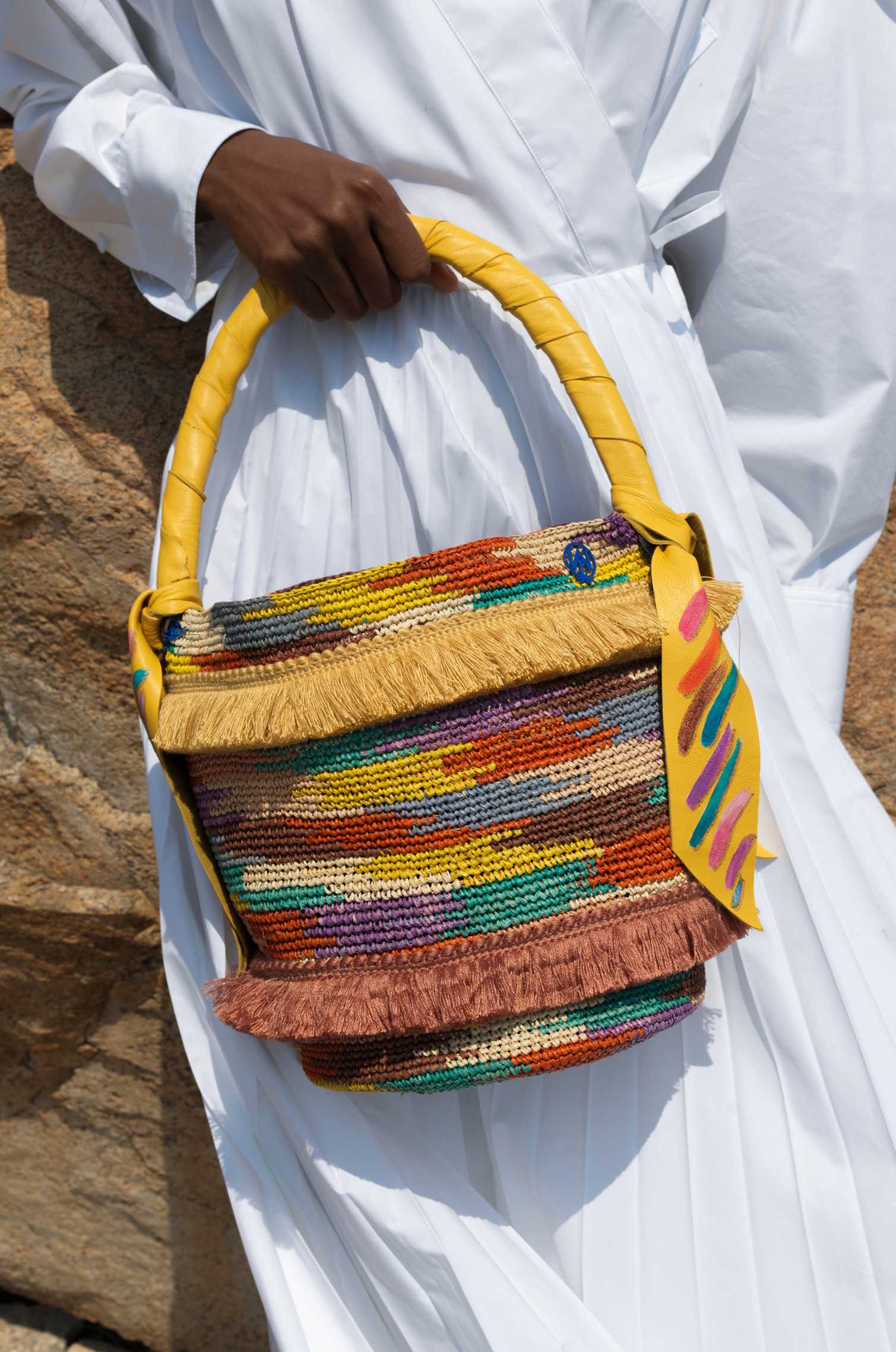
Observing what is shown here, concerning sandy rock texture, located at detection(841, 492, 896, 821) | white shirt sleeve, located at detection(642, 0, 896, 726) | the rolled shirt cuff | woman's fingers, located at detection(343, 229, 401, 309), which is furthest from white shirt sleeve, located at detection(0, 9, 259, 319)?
sandy rock texture, located at detection(841, 492, 896, 821)

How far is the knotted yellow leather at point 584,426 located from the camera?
2.30ft

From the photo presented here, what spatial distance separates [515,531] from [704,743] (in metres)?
0.21

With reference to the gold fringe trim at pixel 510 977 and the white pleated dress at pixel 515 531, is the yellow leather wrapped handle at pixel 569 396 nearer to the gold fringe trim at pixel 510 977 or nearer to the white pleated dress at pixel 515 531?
the white pleated dress at pixel 515 531

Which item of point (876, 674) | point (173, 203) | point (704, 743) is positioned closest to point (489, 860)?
point (704, 743)

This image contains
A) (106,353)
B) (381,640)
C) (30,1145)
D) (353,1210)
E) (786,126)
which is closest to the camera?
(381,640)

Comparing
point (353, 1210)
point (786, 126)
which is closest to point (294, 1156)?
point (353, 1210)

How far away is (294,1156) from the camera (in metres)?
0.86

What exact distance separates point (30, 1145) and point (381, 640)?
0.99 metres

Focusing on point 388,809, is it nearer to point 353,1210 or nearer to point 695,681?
point 695,681

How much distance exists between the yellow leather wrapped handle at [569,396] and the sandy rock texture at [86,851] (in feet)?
0.93

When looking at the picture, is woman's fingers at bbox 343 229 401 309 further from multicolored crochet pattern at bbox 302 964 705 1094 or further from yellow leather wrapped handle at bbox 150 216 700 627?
multicolored crochet pattern at bbox 302 964 705 1094

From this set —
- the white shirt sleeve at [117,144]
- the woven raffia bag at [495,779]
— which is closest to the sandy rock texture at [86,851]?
the white shirt sleeve at [117,144]

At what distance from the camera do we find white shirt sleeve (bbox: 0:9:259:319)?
80 cm

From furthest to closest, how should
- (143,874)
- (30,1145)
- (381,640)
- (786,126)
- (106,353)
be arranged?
(30,1145) < (143,874) < (106,353) < (786,126) < (381,640)
